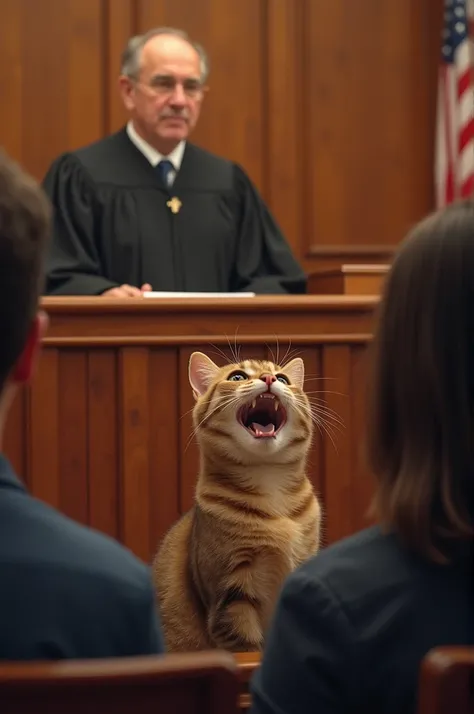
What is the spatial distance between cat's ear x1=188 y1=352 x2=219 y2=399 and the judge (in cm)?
240

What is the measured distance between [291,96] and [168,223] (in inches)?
54.8

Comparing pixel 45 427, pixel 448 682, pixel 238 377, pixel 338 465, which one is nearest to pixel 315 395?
pixel 338 465

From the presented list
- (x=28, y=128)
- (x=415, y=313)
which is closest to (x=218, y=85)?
(x=28, y=128)

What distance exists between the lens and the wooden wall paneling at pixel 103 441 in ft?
10.3

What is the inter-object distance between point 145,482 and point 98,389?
0.96 feet

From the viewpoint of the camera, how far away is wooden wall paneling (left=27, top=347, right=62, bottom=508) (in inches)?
125

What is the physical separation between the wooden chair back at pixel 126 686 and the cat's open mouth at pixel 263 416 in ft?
4.01

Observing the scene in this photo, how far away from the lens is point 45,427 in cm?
320

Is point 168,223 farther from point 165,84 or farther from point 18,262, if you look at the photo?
point 18,262

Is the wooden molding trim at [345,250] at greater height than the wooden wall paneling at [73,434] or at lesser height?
greater

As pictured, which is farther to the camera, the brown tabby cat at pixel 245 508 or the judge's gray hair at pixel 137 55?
the judge's gray hair at pixel 137 55

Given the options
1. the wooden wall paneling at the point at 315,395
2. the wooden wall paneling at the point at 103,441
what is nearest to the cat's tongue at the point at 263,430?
the wooden wall paneling at the point at 315,395

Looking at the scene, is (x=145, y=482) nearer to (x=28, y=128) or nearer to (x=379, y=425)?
(x=379, y=425)

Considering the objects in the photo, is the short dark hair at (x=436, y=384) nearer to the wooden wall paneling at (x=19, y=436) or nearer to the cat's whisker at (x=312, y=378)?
the cat's whisker at (x=312, y=378)
